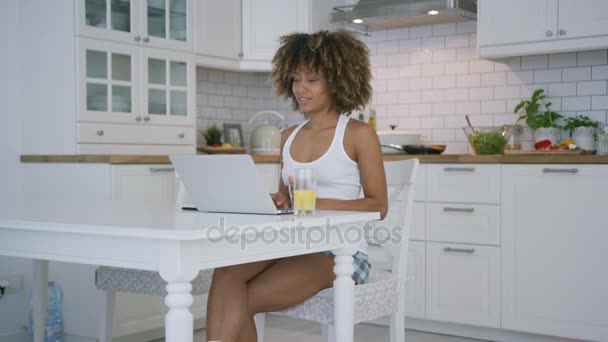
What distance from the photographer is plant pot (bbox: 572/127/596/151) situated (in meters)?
4.01

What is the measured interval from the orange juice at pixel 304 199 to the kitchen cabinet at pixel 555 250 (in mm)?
1960

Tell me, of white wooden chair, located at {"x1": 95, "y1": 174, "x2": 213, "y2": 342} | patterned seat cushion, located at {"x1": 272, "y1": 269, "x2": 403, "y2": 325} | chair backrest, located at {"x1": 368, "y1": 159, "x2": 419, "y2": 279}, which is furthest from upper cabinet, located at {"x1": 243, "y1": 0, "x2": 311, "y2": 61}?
patterned seat cushion, located at {"x1": 272, "y1": 269, "x2": 403, "y2": 325}

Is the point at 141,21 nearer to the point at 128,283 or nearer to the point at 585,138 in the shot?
the point at 128,283

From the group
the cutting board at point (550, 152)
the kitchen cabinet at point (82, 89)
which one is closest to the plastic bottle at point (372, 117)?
the cutting board at point (550, 152)

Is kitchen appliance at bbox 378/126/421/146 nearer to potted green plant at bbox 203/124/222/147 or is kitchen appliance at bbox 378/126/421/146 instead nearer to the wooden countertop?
the wooden countertop

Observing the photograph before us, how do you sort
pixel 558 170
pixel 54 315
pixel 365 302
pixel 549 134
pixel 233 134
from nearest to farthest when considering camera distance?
pixel 365 302
pixel 558 170
pixel 54 315
pixel 549 134
pixel 233 134

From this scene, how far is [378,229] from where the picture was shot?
2.88 meters

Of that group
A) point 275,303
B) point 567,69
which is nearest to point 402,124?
point 567,69

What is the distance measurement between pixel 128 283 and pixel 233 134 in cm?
232

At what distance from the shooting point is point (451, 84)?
15.2 ft

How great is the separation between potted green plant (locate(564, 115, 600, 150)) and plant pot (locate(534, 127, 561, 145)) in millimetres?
61

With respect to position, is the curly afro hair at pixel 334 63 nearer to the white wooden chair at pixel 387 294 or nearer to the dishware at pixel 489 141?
the white wooden chair at pixel 387 294

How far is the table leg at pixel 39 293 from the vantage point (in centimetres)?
297

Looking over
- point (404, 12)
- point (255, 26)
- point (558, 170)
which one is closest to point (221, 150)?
point (255, 26)
